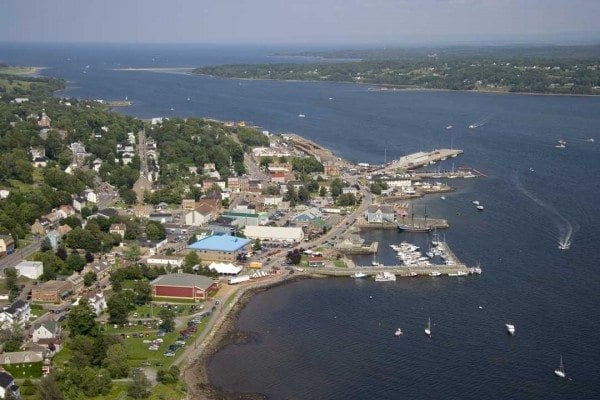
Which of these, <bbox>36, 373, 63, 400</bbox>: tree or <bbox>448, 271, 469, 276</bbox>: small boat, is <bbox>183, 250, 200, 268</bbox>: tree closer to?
<bbox>448, 271, 469, 276</bbox>: small boat

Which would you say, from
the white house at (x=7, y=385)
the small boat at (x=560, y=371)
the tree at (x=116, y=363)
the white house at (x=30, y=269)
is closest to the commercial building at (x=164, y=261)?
the white house at (x=30, y=269)

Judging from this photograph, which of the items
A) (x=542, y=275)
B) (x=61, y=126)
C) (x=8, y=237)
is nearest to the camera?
(x=542, y=275)

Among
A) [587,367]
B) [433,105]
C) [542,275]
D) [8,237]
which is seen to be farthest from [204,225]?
[433,105]

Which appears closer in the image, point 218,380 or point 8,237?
point 218,380

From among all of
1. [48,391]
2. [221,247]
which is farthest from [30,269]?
[48,391]

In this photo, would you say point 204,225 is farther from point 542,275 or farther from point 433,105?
point 433,105
